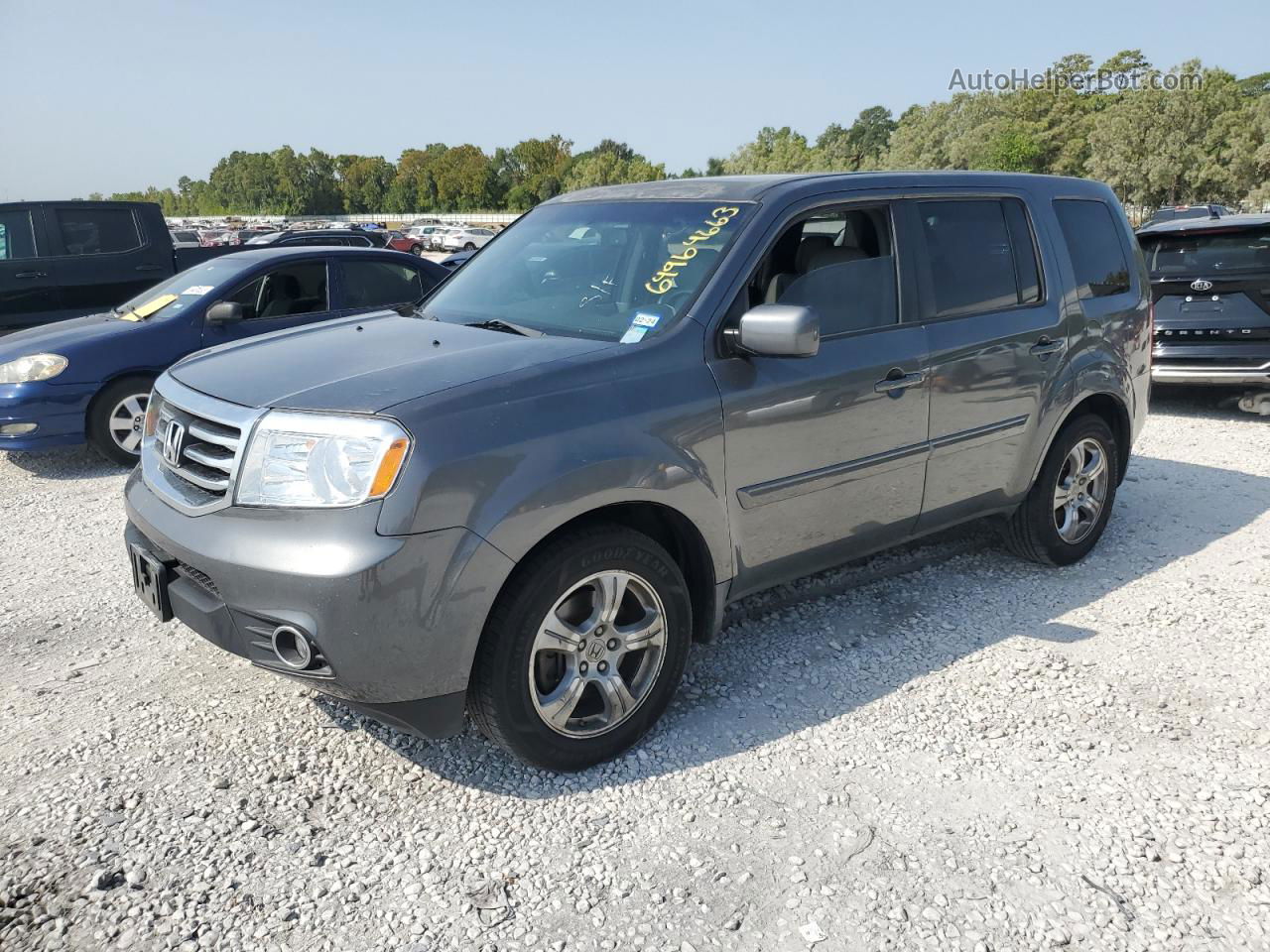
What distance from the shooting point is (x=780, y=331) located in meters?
3.07

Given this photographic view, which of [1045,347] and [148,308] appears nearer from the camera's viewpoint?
[1045,347]

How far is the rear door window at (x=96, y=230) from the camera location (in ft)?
30.9

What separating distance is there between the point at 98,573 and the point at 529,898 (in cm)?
344

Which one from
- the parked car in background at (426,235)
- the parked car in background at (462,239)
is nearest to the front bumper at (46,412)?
the parked car in background at (462,239)

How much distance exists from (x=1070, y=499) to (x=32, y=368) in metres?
6.69

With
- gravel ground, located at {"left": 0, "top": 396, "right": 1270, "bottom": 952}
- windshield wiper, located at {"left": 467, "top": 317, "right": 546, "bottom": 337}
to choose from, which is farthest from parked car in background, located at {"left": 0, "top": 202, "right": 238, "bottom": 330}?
windshield wiper, located at {"left": 467, "top": 317, "right": 546, "bottom": 337}

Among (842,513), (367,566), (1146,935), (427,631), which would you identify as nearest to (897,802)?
(1146,935)

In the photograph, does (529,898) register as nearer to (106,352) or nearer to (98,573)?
(98,573)

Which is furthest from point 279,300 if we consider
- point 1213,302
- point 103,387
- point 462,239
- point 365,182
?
point 365,182

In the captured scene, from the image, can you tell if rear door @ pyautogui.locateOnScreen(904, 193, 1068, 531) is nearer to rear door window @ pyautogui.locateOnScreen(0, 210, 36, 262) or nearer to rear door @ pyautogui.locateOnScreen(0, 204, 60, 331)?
rear door @ pyautogui.locateOnScreen(0, 204, 60, 331)

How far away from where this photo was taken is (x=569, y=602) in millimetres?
3033

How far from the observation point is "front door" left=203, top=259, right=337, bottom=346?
7223mm

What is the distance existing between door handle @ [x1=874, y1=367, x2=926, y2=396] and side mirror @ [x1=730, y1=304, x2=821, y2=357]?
0.67 m

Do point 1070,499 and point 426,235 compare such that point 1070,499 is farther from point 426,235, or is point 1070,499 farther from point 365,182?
point 365,182
